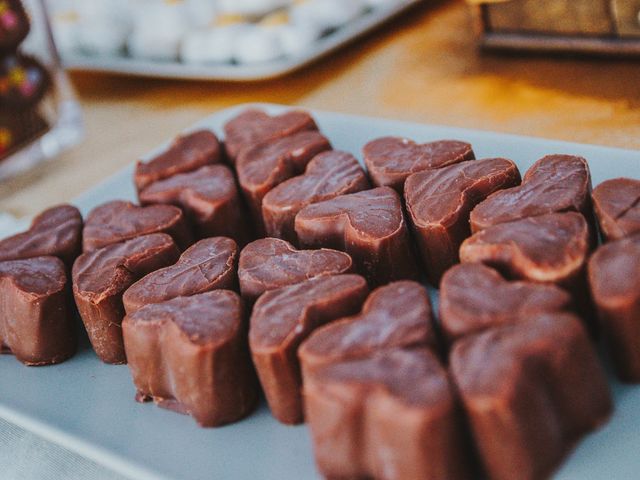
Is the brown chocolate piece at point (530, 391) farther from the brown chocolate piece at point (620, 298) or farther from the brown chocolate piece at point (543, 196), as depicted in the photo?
the brown chocolate piece at point (543, 196)

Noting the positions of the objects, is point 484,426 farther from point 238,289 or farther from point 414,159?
point 414,159

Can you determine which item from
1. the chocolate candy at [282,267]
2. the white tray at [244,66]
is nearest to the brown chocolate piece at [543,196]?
the chocolate candy at [282,267]

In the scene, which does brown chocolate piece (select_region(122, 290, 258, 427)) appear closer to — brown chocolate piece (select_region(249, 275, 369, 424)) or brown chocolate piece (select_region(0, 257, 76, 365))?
brown chocolate piece (select_region(249, 275, 369, 424))

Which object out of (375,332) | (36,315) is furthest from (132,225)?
(375,332)

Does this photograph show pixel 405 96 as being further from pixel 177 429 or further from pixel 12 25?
pixel 177 429

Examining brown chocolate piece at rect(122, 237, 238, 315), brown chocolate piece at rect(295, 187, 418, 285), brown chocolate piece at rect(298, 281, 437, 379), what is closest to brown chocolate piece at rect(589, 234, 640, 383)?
brown chocolate piece at rect(298, 281, 437, 379)

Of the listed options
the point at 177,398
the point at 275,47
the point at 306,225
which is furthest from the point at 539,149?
the point at 275,47
